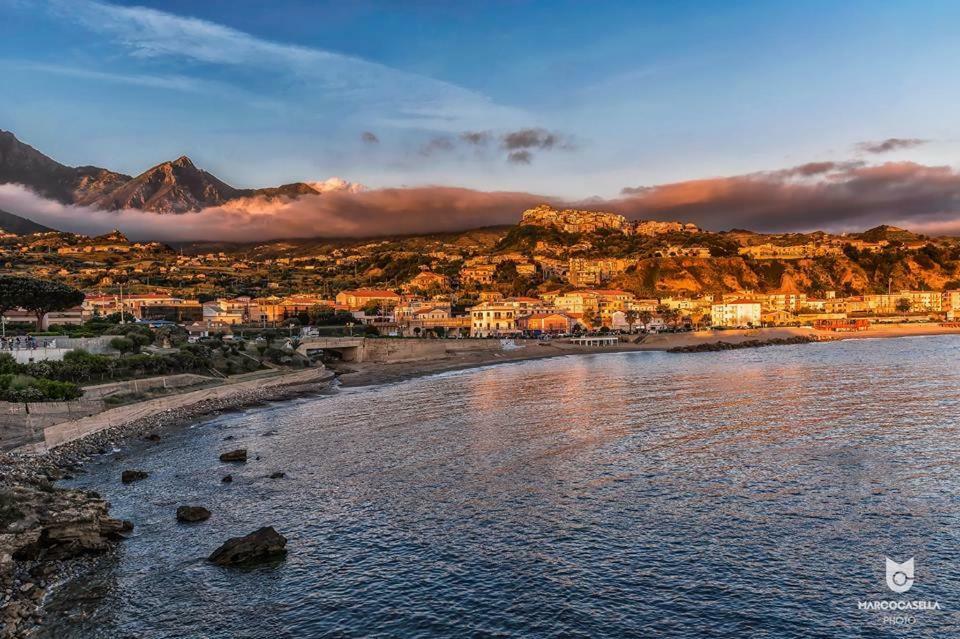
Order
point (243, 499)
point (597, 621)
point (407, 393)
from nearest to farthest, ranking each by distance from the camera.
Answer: point (597, 621) < point (243, 499) < point (407, 393)

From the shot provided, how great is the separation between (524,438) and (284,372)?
139 ft

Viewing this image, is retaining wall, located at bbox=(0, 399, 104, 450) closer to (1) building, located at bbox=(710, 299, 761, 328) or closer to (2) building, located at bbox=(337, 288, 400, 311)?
(2) building, located at bbox=(337, 288, 400, 311)

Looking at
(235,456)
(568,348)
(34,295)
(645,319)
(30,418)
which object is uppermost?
(34,295)

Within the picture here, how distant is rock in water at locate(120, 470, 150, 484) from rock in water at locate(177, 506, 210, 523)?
22.5 feet

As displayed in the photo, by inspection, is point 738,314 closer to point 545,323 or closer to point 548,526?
point 545,323

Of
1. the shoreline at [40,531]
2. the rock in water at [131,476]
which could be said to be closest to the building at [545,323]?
the shoreline at [40,531]

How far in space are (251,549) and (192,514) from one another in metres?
4.86

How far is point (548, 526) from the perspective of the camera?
70.2 ft

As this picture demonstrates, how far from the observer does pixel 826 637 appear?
46.4 ft

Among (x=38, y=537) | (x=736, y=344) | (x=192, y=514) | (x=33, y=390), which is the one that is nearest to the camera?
(x=38, y=537)

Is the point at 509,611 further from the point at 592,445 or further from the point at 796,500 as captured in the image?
the point at 592,445

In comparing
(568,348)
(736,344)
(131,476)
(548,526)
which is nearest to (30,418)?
(131,476)

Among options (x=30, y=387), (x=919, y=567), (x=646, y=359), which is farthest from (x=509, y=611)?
(x=646, y=359)

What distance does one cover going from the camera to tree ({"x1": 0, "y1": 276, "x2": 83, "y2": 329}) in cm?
6738
